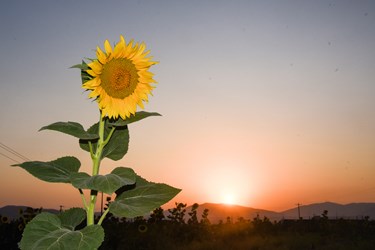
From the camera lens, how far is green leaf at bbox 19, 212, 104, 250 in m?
1.59

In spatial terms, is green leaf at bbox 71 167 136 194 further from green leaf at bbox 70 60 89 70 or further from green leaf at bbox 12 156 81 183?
green leaf at bbox 70 60 89 70

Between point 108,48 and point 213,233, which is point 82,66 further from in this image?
point 213,233

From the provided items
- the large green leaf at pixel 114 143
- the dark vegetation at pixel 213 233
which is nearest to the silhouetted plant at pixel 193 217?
the dark vegetation at pixel 213 233

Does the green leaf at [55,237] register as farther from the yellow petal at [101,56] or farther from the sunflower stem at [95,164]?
the yellow petal at [101,56]

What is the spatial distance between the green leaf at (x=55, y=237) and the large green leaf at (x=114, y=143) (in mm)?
384

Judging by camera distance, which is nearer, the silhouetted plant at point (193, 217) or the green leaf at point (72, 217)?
the green leaf at point (72, 217)

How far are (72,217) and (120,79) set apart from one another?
0.69 m

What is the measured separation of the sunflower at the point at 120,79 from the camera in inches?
74.4

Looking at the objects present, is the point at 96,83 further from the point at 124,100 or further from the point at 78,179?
the point at 78,179

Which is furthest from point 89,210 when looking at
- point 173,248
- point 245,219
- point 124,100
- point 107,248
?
point 245,219

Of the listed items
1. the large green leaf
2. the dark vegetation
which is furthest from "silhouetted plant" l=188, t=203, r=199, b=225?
the large green leaf

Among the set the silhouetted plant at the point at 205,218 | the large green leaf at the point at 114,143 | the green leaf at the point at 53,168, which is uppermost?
the silhouetted plant at the point at 205,218

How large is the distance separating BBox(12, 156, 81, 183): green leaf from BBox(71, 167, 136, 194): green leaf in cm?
16

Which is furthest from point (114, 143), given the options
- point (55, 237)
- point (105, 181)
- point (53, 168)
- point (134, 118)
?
point (55, 237)
